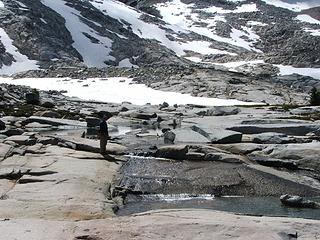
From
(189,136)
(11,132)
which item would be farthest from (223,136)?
(11,132)

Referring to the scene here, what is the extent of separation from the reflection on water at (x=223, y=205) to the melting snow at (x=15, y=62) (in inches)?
4546

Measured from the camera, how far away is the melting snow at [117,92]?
86.2 meters

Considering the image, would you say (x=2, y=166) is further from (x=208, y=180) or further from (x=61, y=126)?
(x=61, y=126)

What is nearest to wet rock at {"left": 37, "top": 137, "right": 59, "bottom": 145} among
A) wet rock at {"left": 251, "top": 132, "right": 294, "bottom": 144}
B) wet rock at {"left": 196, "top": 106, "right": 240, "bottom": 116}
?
wet rock at {"left": 251, "top": 132, "right": 294, "bottom": 144}

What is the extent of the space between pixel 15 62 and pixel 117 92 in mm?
56244

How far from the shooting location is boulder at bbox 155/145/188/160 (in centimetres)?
2917

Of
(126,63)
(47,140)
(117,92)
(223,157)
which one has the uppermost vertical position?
(223,157)

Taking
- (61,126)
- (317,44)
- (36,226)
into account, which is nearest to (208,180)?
(36,226)

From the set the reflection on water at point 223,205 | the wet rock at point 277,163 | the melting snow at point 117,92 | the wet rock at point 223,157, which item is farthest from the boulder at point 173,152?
the melting snow at point 117,92

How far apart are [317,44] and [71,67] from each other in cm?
10855

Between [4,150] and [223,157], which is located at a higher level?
[223,157]

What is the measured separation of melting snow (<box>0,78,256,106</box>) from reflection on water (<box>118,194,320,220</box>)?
6193 cm

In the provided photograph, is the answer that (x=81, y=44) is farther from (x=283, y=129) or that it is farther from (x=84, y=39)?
(x=283, y=129)

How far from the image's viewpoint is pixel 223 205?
20406 mm
